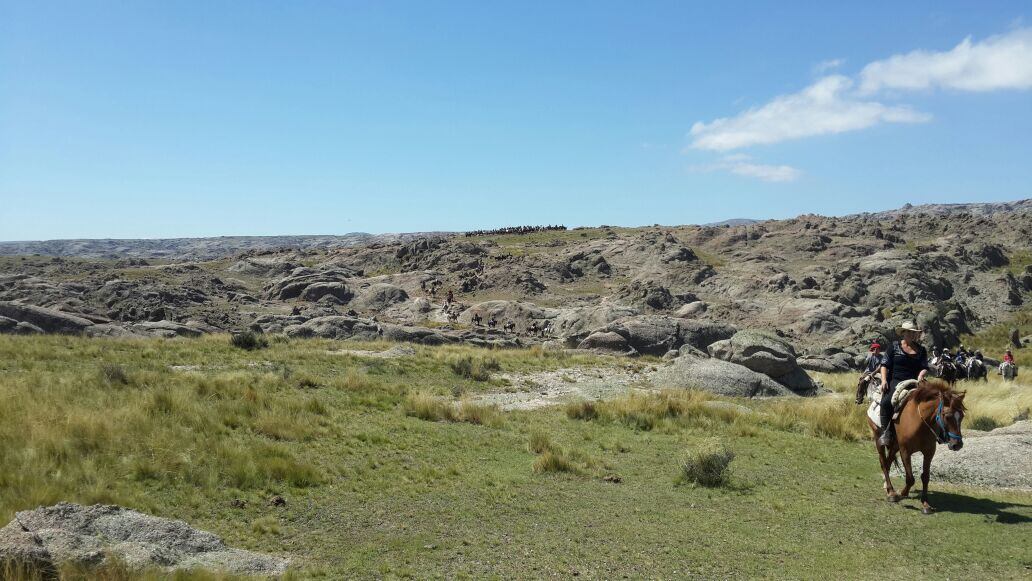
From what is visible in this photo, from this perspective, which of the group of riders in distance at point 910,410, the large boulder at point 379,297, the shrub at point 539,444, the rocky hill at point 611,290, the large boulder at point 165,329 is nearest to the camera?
the group of riders in distance at point 910,410

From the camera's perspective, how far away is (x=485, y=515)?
1080 cm

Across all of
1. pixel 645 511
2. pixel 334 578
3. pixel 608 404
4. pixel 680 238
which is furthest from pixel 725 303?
pixel 334 578

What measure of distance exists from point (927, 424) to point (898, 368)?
4.68 ft

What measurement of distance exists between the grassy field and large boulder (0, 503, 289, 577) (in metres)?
0.78

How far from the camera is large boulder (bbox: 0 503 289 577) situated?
6.73 m

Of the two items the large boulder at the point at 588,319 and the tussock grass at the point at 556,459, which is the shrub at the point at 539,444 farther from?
the large boulder at the point at 588,319

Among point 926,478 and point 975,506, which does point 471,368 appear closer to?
point 926,478

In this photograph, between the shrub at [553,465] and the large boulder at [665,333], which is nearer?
the shrub at [553,465]

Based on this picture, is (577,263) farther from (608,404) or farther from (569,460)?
(569,460)

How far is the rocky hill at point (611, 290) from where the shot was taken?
4897cm

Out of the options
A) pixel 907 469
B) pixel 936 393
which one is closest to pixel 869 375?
pixel 907 469

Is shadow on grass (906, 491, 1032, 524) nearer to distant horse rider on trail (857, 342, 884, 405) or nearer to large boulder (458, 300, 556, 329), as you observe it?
distant horse rider on trail (857, 342, 884, 405)

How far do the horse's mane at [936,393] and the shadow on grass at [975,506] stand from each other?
2020mm

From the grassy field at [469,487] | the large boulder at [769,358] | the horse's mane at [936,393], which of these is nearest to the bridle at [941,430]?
the horse's mane at [936,393]
